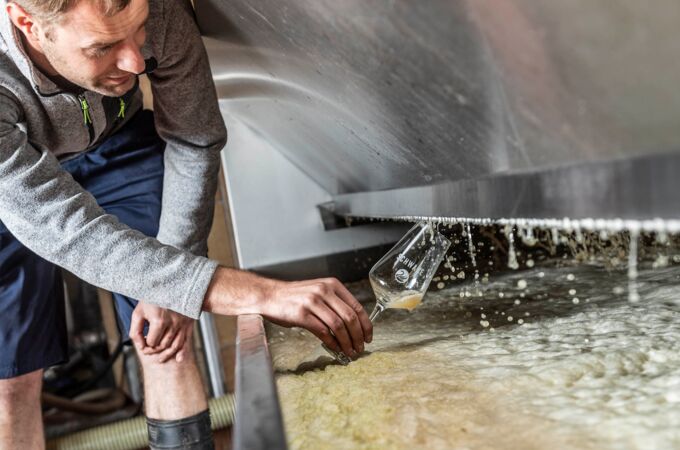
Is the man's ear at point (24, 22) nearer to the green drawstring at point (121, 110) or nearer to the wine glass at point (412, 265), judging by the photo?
the green drawstring at point (121, 110)

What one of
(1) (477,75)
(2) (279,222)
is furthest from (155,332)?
(1) (477,75)

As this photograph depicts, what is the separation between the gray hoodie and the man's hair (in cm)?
12

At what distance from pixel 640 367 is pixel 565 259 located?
3.51 ft

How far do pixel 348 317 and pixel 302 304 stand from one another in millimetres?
78

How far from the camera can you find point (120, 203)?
66.5 inches

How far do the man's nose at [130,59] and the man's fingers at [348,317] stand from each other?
52 centimetres

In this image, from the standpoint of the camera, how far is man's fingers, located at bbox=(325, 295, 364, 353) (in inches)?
41.9

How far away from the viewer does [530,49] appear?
1.73 ft

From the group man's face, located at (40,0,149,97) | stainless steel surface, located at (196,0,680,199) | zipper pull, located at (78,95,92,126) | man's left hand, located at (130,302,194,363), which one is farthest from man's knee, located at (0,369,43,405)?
stainless steel surface, located at (196,0,680,199)

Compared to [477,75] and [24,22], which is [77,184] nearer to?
[24,22]

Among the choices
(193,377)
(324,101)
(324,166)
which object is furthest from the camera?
(324,166)

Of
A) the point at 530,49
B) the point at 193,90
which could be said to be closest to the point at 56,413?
the point at 193,90

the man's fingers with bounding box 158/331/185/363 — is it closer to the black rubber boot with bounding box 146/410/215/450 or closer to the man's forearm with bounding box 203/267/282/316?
the black rubber boot with bounding box 146/410/215/450

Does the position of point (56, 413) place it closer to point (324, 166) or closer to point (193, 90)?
point (324, 166)
